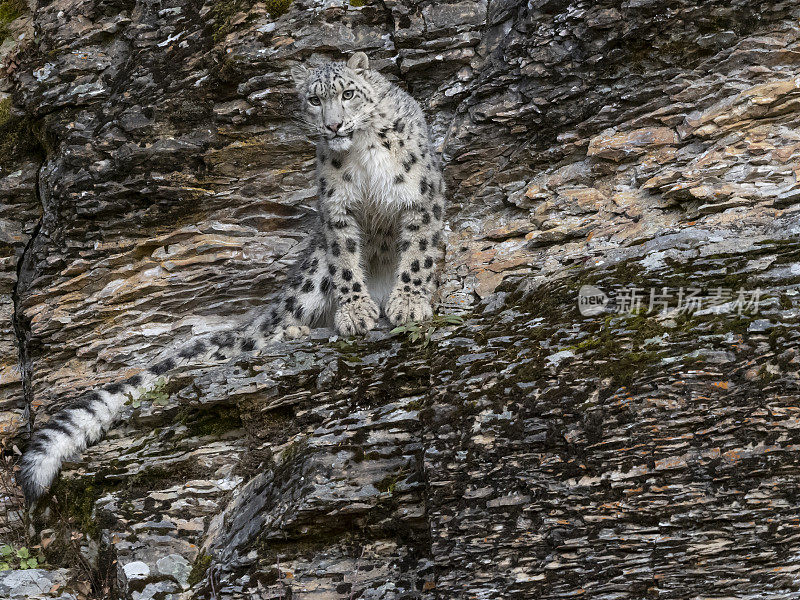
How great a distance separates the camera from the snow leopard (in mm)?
8383

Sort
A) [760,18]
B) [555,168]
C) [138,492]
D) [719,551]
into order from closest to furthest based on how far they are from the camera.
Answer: [719,551] < [138,492] < [760,18] < [555,168]

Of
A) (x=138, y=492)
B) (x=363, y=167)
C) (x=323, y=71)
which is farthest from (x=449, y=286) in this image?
(x=138, y=492)

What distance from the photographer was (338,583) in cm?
610

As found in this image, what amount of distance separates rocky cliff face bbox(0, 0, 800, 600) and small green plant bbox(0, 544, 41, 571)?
28 cm

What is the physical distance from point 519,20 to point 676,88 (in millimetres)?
2157

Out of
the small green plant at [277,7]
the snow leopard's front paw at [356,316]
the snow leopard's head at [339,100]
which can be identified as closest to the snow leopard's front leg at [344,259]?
the snow leopard's front paw at [356,316]

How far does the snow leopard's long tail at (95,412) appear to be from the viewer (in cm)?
798

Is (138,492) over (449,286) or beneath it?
beneath

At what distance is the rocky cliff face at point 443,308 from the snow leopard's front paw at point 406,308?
0.37 metres

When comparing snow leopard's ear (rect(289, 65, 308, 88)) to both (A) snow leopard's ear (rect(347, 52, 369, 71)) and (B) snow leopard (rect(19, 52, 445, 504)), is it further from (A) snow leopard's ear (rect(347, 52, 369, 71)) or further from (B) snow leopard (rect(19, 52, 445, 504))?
(A) snow leopard's ear (rect(347, 52, 369, 71))

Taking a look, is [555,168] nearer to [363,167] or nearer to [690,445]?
[363,167]

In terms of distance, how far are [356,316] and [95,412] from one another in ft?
9.77

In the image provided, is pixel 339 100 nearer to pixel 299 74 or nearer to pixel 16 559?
pixel 299 74

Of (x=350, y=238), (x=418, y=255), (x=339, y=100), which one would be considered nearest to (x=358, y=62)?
(x=339, y=100)
